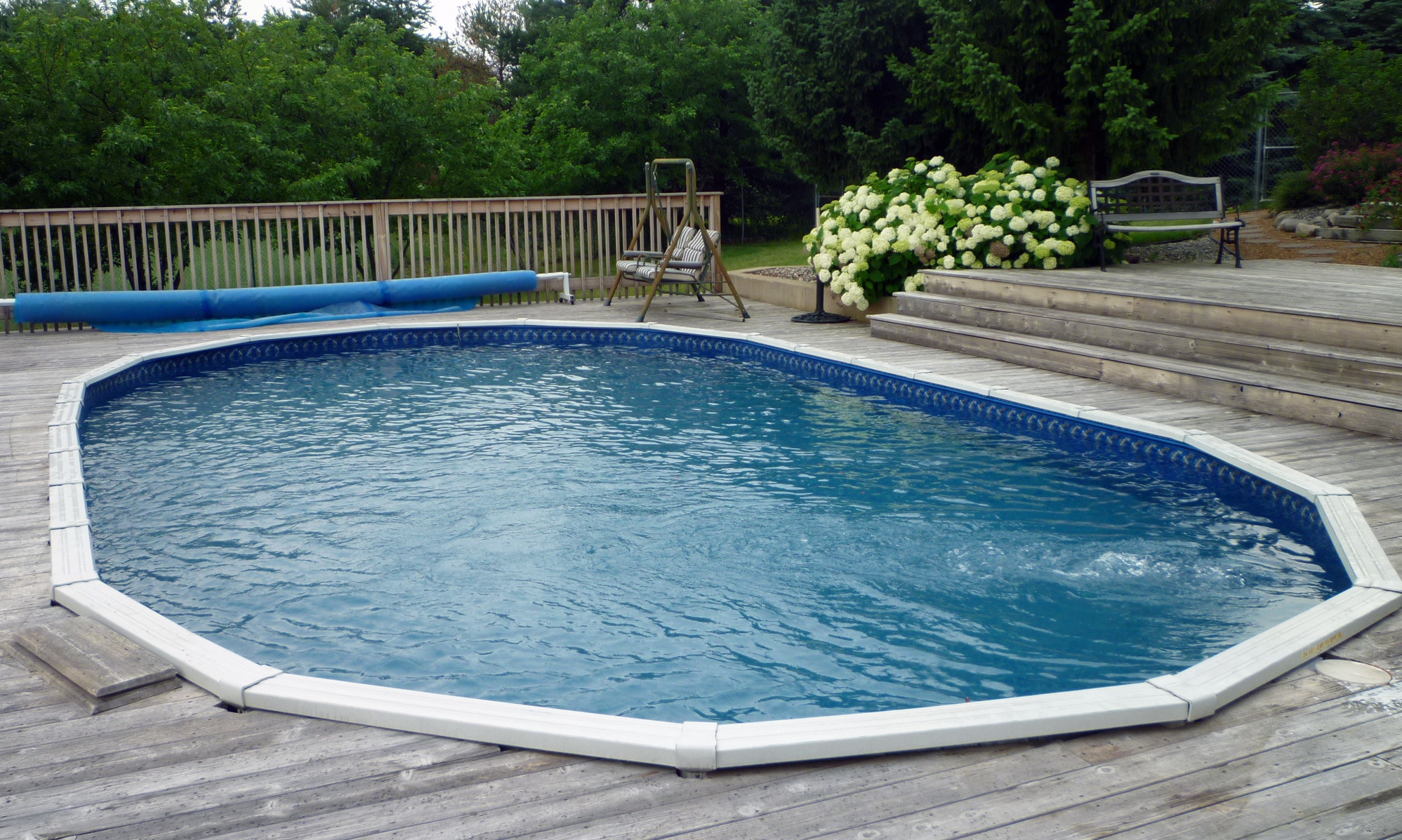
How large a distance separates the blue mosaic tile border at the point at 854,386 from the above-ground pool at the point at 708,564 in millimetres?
27

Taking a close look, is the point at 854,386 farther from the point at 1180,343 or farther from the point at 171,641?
the point at 171,641

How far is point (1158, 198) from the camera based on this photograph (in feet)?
27.9

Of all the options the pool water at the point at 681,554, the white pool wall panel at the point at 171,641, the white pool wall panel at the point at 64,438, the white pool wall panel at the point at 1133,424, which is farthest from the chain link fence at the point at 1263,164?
the white pool wall panel at the point at 171,641

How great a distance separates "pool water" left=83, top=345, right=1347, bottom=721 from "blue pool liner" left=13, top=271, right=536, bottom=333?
2822 millimetres

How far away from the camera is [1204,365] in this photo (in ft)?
20.0

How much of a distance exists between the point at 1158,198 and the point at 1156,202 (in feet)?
0.16

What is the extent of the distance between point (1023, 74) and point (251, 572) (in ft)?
26.6

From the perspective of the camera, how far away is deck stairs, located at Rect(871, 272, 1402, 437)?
207 inches

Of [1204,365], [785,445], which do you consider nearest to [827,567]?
[785,445]

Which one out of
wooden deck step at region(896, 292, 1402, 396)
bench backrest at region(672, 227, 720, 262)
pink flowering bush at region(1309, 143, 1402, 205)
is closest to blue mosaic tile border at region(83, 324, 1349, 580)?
bench backrest at region(672, 227, 720, 262)

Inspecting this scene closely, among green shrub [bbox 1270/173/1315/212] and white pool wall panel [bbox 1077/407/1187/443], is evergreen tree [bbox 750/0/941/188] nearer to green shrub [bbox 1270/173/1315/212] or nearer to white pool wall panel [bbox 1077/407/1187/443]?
green shrub [bbox 1270/173/1315/212]

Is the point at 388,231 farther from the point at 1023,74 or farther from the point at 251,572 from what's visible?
the point at 251,572

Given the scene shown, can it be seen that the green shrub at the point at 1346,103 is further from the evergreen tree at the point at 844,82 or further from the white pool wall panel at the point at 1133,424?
the white pool wall panel at the point at 1133,424

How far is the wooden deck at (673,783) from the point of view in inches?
78.1
